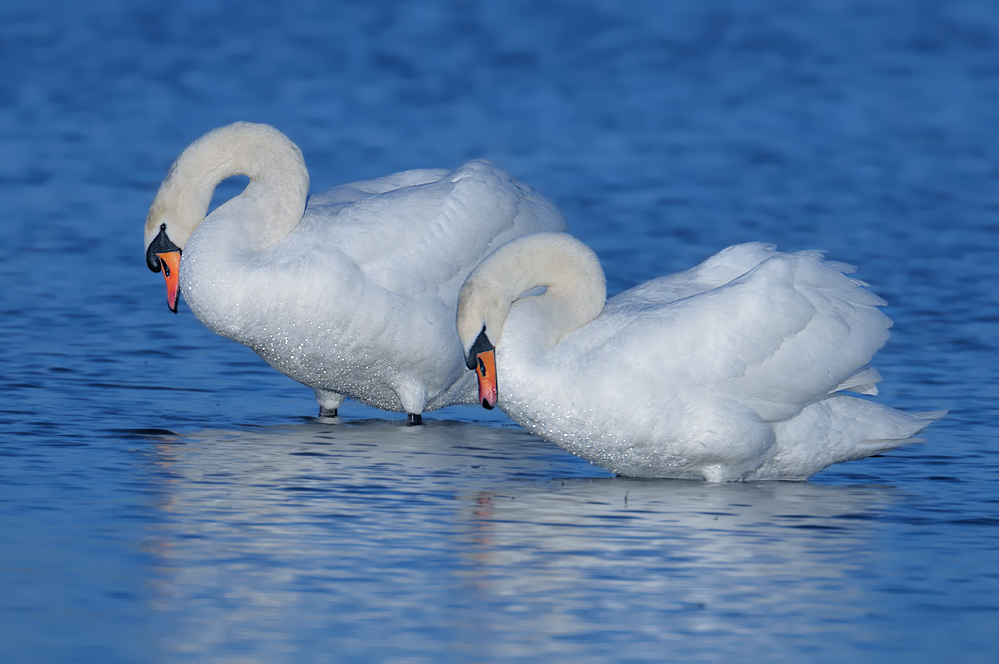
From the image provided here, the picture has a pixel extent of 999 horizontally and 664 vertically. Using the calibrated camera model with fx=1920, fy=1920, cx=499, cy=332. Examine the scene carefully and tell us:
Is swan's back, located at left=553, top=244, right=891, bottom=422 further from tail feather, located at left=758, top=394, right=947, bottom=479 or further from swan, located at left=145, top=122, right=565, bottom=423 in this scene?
swan, located at left=145, top=122, right=565, bottom=423

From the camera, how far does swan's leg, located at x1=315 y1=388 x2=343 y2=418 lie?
10.6m

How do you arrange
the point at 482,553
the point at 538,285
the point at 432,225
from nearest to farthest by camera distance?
the point at 482,553, the point at 538,285, the point at 432,225

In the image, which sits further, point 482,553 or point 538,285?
point 538,285

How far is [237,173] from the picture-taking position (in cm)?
1037

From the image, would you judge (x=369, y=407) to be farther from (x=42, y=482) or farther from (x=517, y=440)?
(x=42, y=482)

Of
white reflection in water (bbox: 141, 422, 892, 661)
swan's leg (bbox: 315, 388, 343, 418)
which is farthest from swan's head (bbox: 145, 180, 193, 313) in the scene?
white reflection in water (bbox: 141, 422, 892, 661)

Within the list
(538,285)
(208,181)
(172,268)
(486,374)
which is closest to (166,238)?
(172,268)

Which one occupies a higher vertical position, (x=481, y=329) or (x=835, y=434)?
(x=481, y=329)

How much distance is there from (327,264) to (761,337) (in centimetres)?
241

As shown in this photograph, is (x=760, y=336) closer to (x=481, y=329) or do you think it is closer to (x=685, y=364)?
Answer: (x=685, y=364)

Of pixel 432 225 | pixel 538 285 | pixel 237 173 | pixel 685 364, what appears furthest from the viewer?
pixel 432 225

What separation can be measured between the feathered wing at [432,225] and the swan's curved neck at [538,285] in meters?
1.56

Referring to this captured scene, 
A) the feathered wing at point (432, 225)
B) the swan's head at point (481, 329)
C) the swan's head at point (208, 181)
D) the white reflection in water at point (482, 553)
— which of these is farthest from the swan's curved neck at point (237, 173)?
the swan's head at point (481, 329)

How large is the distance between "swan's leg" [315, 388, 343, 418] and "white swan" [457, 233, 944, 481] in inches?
79.6
